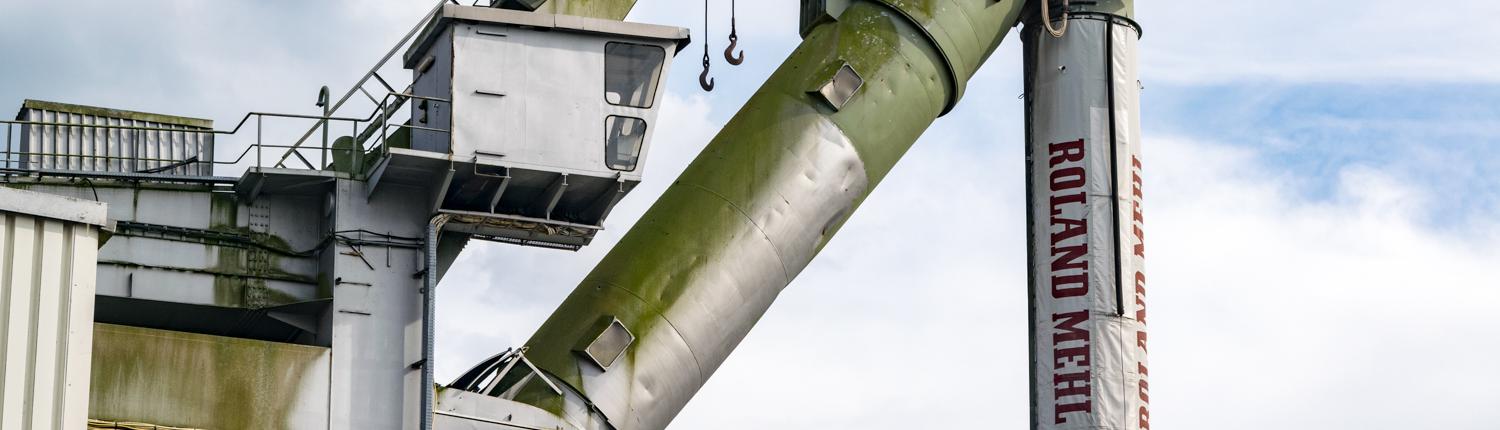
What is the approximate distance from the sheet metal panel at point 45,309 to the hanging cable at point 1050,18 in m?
18.8

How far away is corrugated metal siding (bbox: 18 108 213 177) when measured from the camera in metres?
30.1

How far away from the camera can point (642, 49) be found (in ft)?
99.4

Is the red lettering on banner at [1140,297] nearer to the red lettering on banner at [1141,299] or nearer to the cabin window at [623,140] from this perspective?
the red lettering on banner at [1141,299]

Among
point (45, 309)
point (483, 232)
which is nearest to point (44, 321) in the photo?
point (45, 309)

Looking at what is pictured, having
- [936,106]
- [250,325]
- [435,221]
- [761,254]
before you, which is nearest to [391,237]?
[435,221]

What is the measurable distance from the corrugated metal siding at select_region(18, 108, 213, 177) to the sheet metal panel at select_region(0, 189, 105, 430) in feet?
24.4

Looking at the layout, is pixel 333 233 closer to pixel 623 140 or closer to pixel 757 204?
Result: pixel 623 140

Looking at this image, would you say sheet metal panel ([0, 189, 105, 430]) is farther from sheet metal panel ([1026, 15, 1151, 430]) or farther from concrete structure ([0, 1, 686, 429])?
sheet metal panel ([1026, 15, 1151, 430])

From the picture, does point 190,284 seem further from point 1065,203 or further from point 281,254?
point 1065,203

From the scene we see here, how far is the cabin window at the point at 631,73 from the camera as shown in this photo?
3002 cm

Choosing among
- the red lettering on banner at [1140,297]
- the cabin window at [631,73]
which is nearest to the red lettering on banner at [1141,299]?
the red lettering on banner at [1140,297]

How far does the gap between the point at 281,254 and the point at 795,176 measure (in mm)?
8427

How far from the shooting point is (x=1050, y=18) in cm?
3762

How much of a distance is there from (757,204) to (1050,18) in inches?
301
